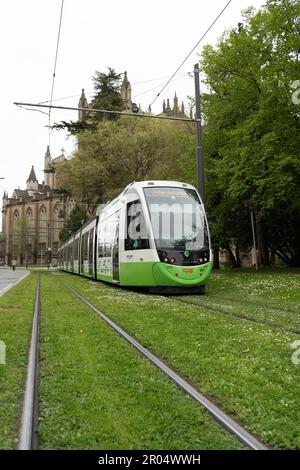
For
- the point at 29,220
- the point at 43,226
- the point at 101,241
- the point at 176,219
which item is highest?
the point at 29,220

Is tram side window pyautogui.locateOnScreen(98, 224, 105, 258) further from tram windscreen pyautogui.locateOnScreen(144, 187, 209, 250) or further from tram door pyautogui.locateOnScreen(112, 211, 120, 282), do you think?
tram windscreen pyautogui.locateOnScreen(144, 187, 209, 250)

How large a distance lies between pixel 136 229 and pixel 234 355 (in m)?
10.2

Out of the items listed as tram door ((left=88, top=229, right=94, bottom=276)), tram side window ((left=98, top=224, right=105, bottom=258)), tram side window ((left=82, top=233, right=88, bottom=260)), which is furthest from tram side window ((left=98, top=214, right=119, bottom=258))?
tram side window ((left=82, top=233, right=88, bottom=260))

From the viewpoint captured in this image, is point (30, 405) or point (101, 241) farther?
point (101, 241)

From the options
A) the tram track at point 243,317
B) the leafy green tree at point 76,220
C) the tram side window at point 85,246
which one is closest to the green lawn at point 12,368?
the tram track at point 243,317

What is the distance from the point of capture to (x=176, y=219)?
15539 millimetres

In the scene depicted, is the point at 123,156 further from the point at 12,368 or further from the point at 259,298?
the point at 12,368

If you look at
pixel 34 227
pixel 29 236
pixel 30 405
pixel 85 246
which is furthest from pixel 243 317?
pixel 34 227

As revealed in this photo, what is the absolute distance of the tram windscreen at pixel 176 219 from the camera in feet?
49.7

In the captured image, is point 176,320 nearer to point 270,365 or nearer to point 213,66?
point 270,365

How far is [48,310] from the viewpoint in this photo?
11453 millimetres

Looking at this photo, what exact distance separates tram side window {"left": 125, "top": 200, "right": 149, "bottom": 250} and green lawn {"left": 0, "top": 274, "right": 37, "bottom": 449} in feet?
16.2

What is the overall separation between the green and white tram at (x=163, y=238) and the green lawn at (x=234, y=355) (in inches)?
105
